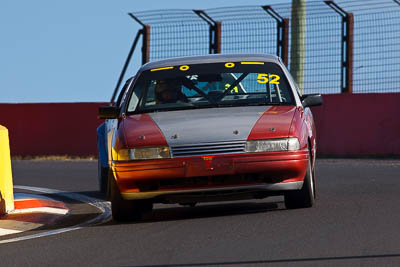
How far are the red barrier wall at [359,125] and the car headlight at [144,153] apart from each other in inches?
440

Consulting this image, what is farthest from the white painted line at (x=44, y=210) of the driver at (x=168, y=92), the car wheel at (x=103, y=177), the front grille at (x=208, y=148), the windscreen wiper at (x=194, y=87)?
the front grille at (x=208, y=148)

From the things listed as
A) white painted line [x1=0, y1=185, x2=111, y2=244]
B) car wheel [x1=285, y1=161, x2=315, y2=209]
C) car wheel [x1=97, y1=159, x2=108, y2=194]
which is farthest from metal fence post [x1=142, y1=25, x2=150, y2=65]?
car wheel [x1=285, y1=161, x2=315, y2=209]

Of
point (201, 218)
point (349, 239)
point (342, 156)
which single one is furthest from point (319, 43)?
point (349, 239)

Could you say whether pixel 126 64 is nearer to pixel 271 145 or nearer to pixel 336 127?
pixel 336 127

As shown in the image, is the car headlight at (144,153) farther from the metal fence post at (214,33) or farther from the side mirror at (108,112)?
the metal fence post at (214,33)

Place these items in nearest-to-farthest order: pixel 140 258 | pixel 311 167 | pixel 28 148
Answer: pixel 140 258 → pixel 311 167 → pixel 28 148

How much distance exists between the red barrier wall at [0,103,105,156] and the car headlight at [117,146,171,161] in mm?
12250

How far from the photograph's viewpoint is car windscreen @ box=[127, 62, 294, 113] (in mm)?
10664

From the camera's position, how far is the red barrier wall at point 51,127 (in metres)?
22.1

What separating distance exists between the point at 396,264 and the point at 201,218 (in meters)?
3.32

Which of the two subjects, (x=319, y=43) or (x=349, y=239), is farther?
(x=319, y=43)

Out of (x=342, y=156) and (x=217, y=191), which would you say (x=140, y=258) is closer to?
(x=217, y=191)

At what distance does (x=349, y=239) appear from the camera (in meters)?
8.09

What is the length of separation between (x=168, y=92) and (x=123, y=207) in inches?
54.6
